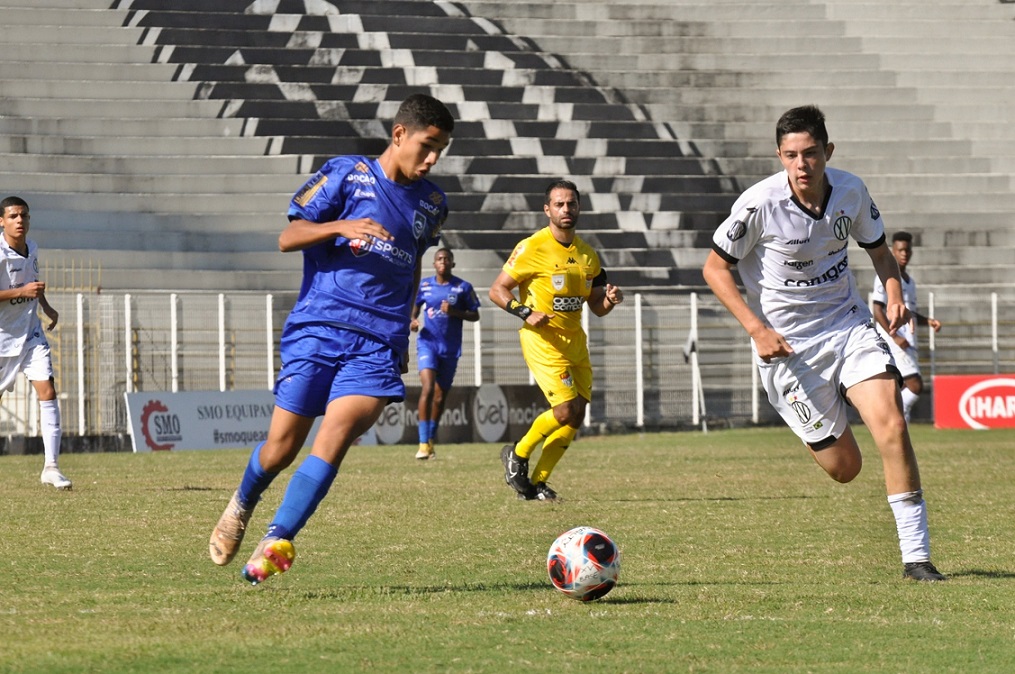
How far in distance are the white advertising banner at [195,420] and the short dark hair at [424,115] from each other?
15.8 metres

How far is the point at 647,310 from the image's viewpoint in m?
25.6

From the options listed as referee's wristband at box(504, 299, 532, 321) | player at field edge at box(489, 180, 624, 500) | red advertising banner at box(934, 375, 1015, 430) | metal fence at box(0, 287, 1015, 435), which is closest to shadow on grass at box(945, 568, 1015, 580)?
player at field edge at box(489, 180, 624, 500)

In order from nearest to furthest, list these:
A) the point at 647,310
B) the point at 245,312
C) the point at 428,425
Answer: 1. the point at 428,425
2. the point at 245,312
3. the point at 647,310

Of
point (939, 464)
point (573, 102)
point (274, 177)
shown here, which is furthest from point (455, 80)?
point (939, 464)

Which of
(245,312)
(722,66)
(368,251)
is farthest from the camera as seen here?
(722,66)

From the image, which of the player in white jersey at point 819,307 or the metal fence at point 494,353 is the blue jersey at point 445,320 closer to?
the metal fence at point 494,353

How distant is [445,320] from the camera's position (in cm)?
1955

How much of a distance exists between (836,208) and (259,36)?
25.9m

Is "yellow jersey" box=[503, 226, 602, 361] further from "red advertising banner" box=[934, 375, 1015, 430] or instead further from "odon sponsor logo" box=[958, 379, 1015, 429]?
"odon sponsor logo" box=[958, 379, 1015, 429]

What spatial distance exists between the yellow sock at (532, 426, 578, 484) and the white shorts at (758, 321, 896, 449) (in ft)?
14.0

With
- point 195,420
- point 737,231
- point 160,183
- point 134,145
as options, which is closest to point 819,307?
point 737,231

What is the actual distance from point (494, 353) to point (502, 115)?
8.17 m

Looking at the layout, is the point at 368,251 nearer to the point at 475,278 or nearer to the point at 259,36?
the point at 475,278

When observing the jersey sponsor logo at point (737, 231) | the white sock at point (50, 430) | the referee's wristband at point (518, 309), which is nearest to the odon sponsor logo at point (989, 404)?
the referee's wristband at point (518, 309)
